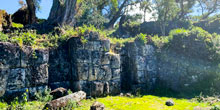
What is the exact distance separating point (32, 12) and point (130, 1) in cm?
2141

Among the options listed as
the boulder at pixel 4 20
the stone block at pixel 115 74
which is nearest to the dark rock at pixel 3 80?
the boulder at pixel 4 20

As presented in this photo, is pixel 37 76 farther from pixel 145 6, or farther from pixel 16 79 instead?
pixel 145 6

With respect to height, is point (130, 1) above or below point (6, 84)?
above

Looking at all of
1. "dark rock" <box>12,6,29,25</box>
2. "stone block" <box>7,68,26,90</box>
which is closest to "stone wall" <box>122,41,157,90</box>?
"stone block" <box>7,68,26,90</box>

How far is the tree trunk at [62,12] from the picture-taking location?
12262mm

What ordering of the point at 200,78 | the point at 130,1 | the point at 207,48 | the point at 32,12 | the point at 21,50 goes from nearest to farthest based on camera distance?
the point at 21,50 → the point at 200,78 → the point at 207,48 → the point at 32,12 → the point at 130,1

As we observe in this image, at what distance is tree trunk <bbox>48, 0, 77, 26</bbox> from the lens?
40.2 feet

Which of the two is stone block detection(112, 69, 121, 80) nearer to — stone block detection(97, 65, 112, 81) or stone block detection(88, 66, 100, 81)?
stone block detection(97, 65, 112, 81)

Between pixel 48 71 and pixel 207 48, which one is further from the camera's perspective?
pixel 207 48

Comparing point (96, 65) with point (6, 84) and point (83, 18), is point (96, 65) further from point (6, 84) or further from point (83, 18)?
point (83, 18)

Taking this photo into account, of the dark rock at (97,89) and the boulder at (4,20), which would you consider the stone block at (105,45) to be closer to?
the dark rock at (97,89)

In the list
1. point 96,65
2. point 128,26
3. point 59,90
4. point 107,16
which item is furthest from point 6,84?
point 107,16

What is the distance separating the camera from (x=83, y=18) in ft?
75.5

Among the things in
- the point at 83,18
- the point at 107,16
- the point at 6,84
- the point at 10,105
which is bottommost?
the point at 10,105
